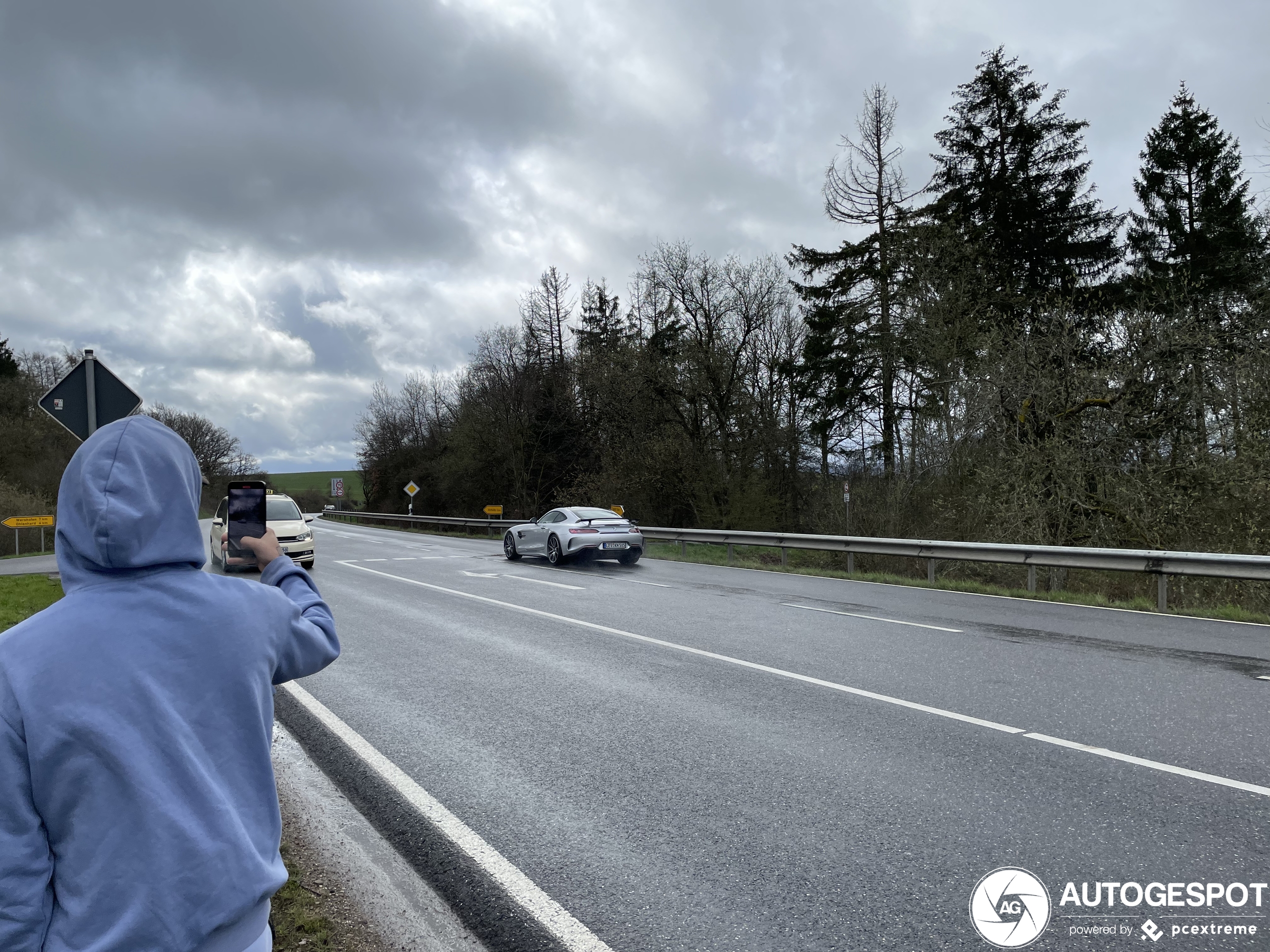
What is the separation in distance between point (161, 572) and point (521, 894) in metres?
2.29

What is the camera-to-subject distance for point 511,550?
2105cm

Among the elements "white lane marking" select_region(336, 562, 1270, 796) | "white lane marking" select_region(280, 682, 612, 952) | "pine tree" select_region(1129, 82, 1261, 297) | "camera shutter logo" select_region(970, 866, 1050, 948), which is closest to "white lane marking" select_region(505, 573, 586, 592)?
"white lane marking" select_region(336, 562, 1270, 796)

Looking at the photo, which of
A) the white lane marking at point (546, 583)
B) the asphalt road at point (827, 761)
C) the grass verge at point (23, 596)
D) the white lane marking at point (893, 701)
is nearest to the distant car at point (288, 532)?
the grass verge at point (23, 596)

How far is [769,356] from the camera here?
33.7 m

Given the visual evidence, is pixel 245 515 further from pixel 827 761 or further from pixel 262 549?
pixel 827 761

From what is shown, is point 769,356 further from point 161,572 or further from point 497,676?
point 161,572

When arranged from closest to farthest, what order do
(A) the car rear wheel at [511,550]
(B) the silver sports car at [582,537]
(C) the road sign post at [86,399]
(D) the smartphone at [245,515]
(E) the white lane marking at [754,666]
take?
(D) the smartphone at [245,515] < (E) the white lane marking at [754,666] < (C) the road sign post at [86,399] < (B) the silver sports car at [582,537] < (A) the car rear wheel at [511,550]

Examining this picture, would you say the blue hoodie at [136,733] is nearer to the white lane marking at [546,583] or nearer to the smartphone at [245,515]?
the smartphone at [245,515]

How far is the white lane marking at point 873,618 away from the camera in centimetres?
962

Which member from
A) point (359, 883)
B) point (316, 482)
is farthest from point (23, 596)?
point (316, 482)

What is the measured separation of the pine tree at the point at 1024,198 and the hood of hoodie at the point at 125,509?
26.0 metres

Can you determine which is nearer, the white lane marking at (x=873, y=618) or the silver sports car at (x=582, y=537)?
the white lane marking at (x=873, y=618)

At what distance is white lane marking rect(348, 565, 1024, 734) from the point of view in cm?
571

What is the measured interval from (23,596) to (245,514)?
1415 cm
